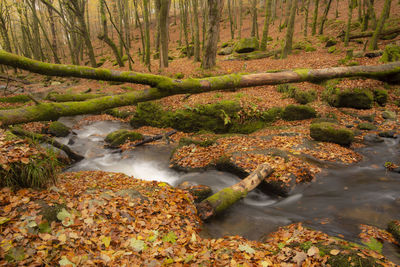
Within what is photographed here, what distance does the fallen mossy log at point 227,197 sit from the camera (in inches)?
191

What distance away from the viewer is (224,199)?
5.05m

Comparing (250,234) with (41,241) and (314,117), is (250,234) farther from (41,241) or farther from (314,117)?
(314,117)

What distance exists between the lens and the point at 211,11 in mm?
13438

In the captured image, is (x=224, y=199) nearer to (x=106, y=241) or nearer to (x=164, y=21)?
(x=106, y=241)

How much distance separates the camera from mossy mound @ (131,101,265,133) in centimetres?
1059

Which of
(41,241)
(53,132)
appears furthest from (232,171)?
(53,132)

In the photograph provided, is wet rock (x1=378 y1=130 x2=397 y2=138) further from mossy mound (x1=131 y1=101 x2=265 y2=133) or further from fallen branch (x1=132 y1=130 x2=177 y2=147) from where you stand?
fallen branch (x1=132 y1=130 x2=177 y2=147)

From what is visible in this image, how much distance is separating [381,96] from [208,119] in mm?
8977

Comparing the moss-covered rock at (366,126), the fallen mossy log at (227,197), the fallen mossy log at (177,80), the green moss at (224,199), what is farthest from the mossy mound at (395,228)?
the moss-covered rock at (366,126)

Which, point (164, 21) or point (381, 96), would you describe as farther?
point (164, 21)

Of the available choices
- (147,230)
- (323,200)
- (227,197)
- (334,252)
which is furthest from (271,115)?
(147,230)

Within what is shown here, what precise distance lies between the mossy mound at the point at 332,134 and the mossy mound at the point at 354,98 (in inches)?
159

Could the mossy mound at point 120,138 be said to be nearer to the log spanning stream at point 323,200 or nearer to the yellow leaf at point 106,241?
the log spanning stream at point 323,200

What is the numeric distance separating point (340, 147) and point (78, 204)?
8.45 meters
